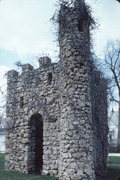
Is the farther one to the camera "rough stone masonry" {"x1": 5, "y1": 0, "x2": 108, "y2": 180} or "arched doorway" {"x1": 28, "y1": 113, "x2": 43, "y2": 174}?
"arched doorway" {"x1": 28, "y1": 113, "x2": 43, "y2": 174}

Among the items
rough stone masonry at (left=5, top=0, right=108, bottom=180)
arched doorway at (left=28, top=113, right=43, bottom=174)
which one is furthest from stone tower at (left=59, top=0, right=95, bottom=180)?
arched doorway at (left=28, top=113, right=43, bottom=174)

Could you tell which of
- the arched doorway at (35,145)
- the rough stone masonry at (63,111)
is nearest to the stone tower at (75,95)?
the rough stone masonry at (63,111)

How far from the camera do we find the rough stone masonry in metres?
8.88

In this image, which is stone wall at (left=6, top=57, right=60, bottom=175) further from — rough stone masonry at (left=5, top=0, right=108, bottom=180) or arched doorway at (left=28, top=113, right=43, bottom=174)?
arched doorway at (left=28, top=113, right=43, bottom=174)

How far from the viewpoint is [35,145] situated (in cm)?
1177

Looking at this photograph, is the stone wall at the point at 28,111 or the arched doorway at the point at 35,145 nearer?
the stone wall at the point at 28,111

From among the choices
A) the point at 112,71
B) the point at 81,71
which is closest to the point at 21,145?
the point at 81,71

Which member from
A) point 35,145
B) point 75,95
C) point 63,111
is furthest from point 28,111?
point 75,95

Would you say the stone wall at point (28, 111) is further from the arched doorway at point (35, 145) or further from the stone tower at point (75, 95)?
the stone tower at point (75, 95)

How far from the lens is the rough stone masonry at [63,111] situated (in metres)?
8.88

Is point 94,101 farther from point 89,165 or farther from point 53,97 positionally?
point 89,165

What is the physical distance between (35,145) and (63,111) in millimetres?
3001

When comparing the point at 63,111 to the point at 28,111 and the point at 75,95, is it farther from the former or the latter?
the point at 28,111

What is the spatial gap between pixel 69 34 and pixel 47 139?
391cm
